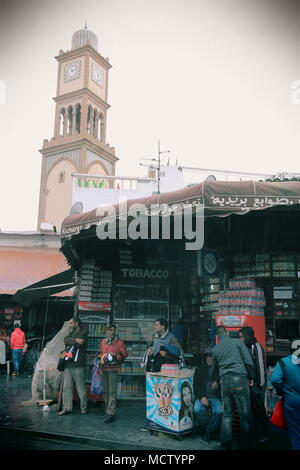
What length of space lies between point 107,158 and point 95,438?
35812mm

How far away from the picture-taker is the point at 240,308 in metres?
7.69

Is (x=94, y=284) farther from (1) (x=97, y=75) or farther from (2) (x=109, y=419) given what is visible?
(1) (x=97, y=75)

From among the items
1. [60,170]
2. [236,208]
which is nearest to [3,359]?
[236,208]

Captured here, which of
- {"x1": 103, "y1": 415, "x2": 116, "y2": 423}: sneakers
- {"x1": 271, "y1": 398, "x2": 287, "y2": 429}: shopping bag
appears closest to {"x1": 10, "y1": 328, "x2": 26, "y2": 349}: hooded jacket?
{"x1": 103, "y1": 415, "x2": 116, "y2": 423}: sneakers

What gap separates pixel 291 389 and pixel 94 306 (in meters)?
5.43

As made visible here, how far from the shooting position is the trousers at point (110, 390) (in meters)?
7.44

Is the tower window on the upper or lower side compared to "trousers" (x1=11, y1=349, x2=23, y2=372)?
upper

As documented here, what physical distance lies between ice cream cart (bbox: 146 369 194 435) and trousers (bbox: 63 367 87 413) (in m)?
1.95

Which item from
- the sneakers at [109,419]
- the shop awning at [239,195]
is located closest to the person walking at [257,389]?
the shop awning at [239,195]

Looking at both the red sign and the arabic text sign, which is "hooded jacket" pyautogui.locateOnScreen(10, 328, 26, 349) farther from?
the arabic text sign

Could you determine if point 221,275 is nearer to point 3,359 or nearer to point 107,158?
point 3,359

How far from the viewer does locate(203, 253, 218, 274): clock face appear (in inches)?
326

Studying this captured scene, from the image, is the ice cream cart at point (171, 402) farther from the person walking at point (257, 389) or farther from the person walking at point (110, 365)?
the person walking at point (110, 365)
